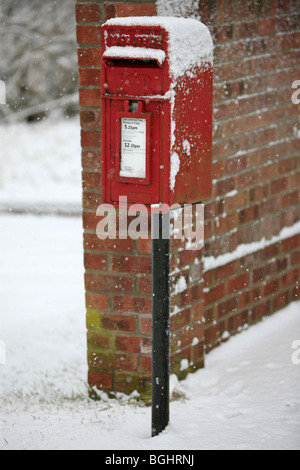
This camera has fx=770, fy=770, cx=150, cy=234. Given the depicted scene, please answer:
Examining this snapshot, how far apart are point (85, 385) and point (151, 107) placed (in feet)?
5.71

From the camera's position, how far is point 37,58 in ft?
39.2

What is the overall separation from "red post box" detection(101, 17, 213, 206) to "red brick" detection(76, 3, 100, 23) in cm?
71

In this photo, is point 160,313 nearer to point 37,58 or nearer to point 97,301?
point 97,301

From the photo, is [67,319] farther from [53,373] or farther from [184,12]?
[184,12]

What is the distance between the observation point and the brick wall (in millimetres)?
3562

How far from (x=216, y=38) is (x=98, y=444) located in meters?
2.02

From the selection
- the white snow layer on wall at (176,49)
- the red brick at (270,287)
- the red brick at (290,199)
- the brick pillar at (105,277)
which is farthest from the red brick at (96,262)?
the red brick at (290,199)

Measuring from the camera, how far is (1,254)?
288 inches

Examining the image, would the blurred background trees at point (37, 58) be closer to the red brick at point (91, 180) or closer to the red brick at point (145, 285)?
the red brick at point (91, 180)

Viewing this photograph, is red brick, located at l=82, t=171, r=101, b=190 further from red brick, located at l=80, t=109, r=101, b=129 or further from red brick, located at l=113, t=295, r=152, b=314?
red brick, located at l=113, t=295, r=152, b=314

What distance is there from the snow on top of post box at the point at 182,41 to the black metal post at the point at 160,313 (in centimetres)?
55

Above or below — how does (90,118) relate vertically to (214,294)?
above

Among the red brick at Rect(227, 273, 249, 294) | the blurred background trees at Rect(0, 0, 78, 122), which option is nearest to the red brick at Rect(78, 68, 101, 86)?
the red brick at Rect(227, 273, 249, 294)

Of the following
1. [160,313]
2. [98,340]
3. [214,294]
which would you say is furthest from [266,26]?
[160,313]
